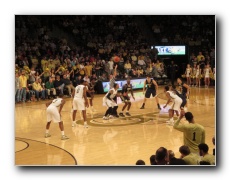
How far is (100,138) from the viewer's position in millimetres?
11281

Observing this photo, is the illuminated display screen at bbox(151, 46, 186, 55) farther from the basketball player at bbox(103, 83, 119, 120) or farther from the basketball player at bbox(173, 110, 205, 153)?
Answer: the basketball player at bbox(173, 110, 205, 153)

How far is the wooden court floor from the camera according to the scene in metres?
9.01

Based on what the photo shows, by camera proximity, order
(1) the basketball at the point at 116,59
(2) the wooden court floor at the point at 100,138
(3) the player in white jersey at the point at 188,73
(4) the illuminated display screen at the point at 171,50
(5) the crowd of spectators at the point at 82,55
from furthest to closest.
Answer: (3) the player in white jersey at the point at 188,73, (1) the basketball at the point at 116,59, (4) the illuminated display screen at the point at 171,50, (5) the crowd of spectators at the point at 82,55, (2) the wooden court floor at the point at 100,138

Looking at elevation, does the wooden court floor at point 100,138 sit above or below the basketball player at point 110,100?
below

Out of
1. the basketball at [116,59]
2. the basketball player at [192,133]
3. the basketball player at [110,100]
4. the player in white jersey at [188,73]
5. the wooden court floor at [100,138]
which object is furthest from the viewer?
the player in white jersey at [188,73]

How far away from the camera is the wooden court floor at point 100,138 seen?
901cm

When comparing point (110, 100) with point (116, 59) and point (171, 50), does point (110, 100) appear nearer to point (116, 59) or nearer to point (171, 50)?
point (116, 59)

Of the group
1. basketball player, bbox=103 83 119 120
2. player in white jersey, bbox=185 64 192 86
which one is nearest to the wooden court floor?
basketball player, bbox=103 83 119 120

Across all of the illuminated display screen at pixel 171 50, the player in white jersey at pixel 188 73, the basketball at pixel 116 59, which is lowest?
the player in white jersey at pixel 188 73

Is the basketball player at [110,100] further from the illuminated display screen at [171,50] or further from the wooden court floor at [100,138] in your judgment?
the illuminated display screen at [171,50]

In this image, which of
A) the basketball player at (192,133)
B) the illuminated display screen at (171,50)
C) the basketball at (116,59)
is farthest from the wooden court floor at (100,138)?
the basketball at (116,59)
